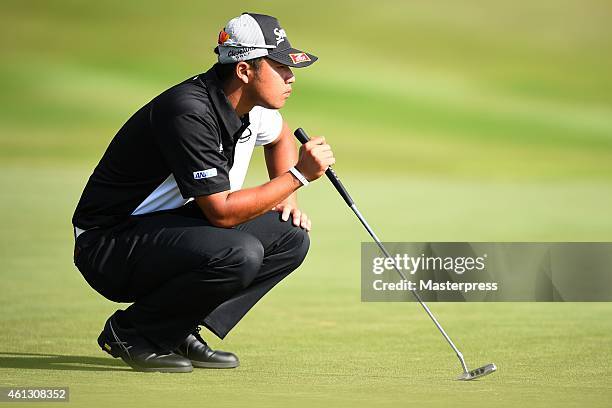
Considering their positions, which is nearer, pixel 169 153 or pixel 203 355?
pixel 169 153

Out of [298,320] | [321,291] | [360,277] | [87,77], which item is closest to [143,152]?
[298,320]

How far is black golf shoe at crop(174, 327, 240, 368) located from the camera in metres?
4.03

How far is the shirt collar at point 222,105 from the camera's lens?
12.4 feet

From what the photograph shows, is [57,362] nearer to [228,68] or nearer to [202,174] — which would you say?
[202,174]

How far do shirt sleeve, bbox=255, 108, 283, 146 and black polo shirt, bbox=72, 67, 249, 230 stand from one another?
26cm

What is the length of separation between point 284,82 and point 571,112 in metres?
10.2

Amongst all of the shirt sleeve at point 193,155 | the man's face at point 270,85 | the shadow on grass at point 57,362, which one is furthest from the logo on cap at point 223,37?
the shadow on grass at point 57,362

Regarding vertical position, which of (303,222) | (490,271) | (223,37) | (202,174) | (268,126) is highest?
(223,37)

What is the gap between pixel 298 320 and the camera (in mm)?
5277

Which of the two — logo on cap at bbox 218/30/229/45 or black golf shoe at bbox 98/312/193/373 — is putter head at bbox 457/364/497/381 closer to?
black golf shoe at bbox 98/312/193/373

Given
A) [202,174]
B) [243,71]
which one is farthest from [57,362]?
[243,71]

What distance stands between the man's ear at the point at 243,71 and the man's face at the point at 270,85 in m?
0.03

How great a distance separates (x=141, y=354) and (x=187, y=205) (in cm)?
48

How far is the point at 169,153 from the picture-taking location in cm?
372
